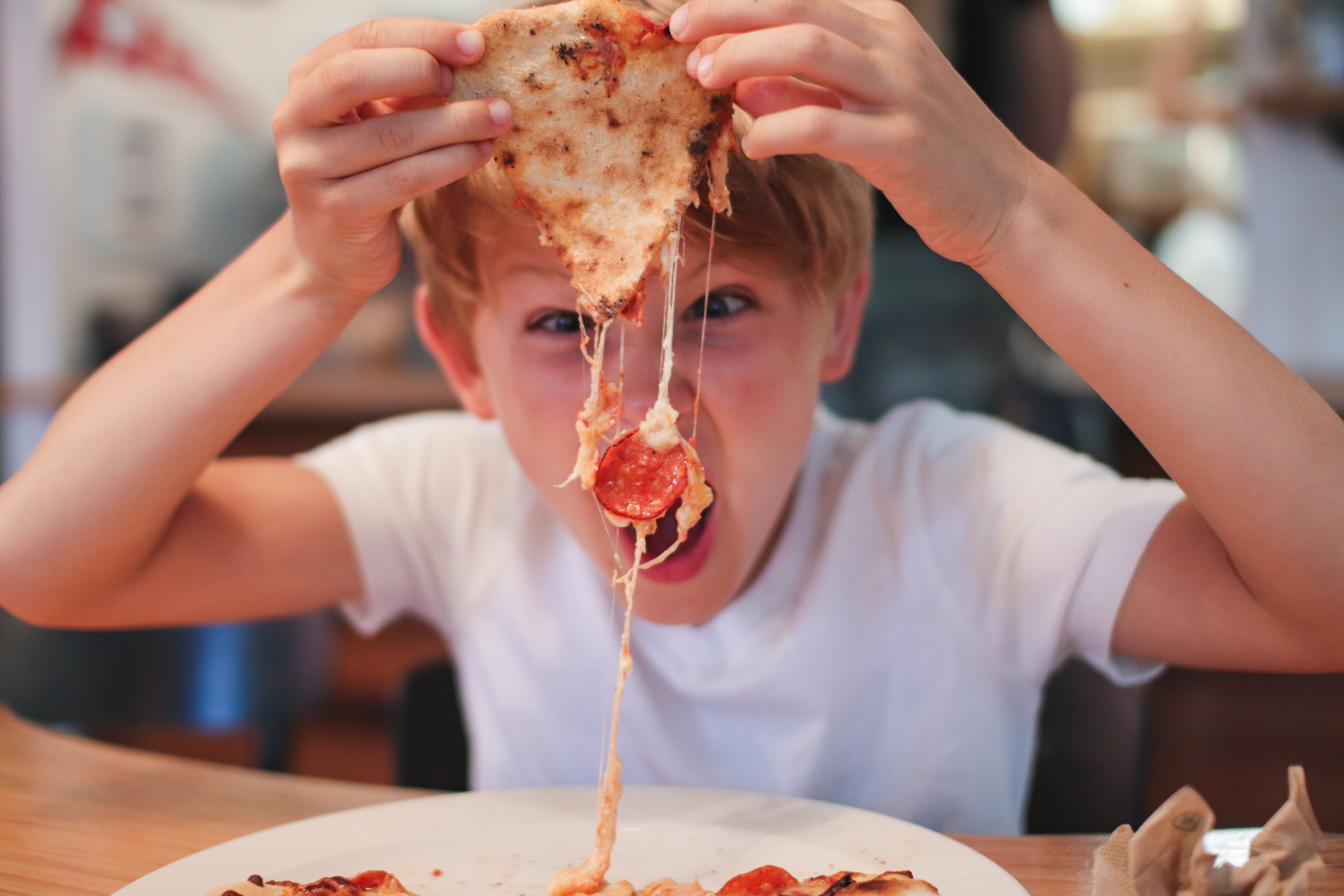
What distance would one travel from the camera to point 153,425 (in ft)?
2.91

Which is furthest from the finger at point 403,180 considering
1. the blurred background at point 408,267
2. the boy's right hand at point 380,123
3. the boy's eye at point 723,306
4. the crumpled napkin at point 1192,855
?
the blurred background at point 408,267

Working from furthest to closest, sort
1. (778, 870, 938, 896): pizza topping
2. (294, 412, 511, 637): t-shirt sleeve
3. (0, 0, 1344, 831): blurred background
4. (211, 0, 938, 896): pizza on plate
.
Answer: (0, 0, 1344, 831): blurred background → (294, 412, 511, 637): t-shirt sleeve → (211, 0, 938, 896): pizza on plate → (778, 870, 938, 896): pizza topping

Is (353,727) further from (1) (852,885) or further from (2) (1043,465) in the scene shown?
(1) (852,885)

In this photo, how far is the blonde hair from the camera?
0.85m

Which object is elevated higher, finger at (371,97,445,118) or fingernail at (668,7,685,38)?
fingernail at (668,7,685,38)

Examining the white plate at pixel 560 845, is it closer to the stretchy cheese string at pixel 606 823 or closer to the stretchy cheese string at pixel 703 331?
the stretchy cheese string at pixel 606 823

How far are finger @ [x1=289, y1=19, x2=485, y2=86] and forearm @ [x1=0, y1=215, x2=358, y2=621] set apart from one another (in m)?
0.21

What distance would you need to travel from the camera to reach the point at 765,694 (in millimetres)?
1068

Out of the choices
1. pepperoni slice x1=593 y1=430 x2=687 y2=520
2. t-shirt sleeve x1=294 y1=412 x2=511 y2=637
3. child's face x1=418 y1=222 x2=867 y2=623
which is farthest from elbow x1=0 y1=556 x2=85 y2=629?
pepperoni slice x1=593 y1=430 x2=687 y2=520

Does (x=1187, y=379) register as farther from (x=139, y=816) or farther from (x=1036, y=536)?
(x=139, y=816)

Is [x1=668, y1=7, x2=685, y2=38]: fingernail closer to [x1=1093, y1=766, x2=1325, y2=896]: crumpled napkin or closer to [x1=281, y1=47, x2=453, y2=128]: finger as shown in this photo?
[x1=281, y1=47, x2=453, y2=128]: finger

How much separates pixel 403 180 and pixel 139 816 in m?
0.47

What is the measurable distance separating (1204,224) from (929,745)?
3717 mm

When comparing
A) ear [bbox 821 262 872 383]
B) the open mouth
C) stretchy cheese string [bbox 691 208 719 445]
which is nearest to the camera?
stretchy cheese string [bbox 691 208 719 445]
